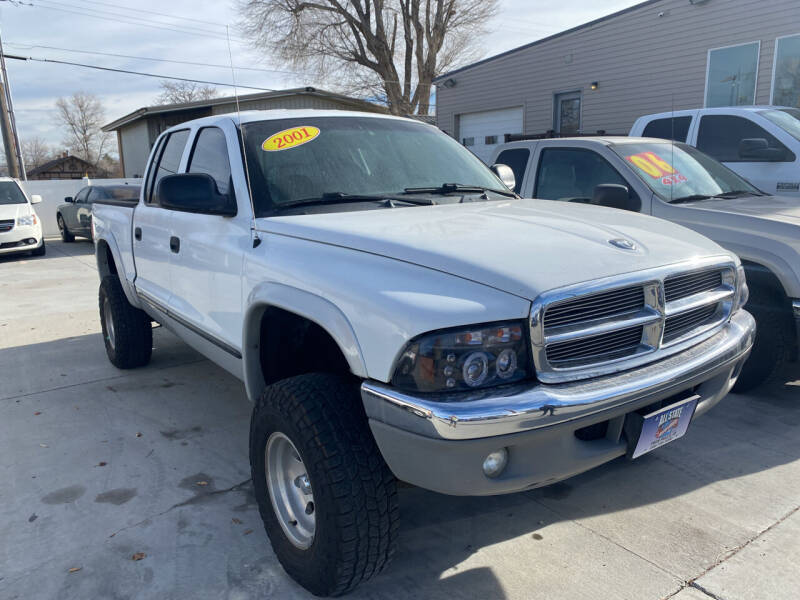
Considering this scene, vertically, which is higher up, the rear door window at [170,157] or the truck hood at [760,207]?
the rear door window at [170,157]

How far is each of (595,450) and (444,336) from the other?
2.30 feet

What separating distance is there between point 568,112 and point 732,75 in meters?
3.93

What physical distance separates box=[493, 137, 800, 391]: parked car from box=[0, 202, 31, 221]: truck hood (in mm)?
10844

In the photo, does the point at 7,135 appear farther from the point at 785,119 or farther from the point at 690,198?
the point at 690,198

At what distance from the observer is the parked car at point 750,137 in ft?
20.1

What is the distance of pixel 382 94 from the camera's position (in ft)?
88.7

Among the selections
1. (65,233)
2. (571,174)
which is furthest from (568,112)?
(65,233)

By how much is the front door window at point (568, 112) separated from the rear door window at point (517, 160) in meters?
9.35

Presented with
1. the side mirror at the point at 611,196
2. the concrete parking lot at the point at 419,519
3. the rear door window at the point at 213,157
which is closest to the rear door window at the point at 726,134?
the side mirror at the point at 611,196

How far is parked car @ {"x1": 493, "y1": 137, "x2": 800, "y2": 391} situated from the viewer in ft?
12.8

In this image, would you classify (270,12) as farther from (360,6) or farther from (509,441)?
(509,441)

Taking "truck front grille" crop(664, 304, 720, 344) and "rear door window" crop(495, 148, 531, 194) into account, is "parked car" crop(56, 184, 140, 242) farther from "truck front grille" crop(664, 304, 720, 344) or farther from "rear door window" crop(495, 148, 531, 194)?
"truck front grille" crop(664, 304, 720, 344)

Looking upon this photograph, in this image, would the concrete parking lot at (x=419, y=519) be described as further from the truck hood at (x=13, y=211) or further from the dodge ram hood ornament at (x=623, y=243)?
the truck hood at (x=13, y=211)

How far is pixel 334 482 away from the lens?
211 cm
